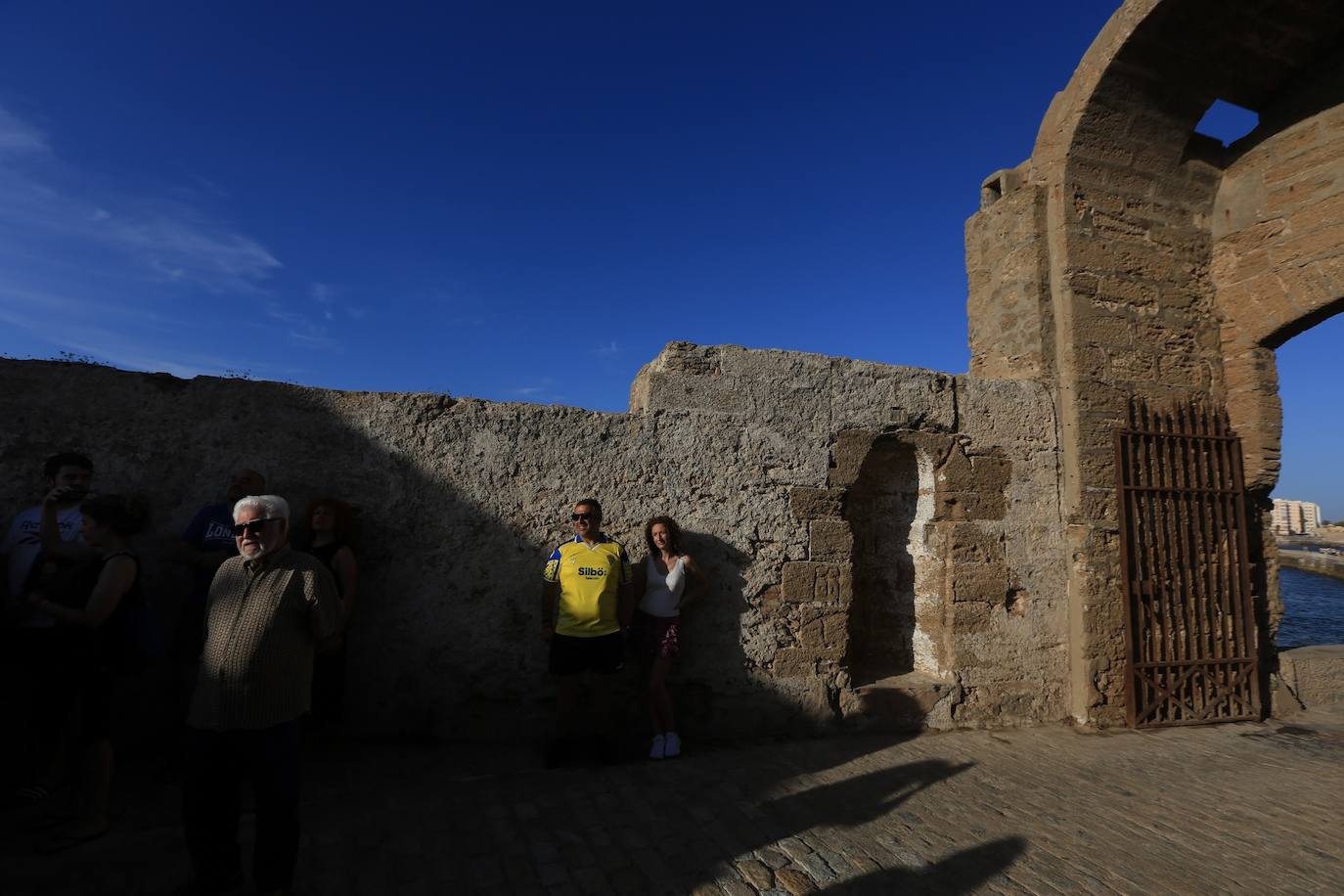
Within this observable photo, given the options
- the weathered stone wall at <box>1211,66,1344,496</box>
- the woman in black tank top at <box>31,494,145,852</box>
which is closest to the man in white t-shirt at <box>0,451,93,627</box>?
the woman in black tank top at <box>31,494,145,852</box>

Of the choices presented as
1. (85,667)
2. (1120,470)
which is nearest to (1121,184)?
(1120,470)

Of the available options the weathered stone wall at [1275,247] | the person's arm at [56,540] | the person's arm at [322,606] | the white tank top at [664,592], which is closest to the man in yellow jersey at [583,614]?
the white tank top at [664,592]

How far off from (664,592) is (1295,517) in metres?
110

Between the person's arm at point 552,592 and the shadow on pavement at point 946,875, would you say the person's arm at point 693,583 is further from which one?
the shadow on pavement at point 946,875

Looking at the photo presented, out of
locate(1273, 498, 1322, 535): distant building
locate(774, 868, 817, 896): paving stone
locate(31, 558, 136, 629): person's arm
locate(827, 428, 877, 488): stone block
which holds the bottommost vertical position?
locate(774, 868, 817, 896): paving stone

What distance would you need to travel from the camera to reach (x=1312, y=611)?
18766 millimetres

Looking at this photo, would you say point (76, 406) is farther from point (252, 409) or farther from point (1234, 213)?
point (1234, 213)

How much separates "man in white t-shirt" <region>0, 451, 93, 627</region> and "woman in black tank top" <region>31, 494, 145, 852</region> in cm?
42

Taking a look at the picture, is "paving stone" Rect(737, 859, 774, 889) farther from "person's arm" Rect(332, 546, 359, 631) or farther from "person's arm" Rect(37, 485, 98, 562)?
"person's arm" Rect(37, 485, 98, 562)

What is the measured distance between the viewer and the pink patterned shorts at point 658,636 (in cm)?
388

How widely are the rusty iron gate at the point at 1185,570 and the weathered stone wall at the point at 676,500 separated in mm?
574

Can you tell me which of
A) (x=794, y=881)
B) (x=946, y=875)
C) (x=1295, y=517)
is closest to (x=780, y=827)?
(x=794, y=881)

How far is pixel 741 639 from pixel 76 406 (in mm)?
3849

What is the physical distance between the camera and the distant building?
79.2m
